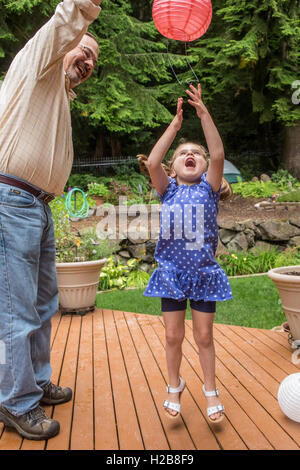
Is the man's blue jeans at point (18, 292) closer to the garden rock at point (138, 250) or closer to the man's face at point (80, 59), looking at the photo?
the man's face at point (80, 59)

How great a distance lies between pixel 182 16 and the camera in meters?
2.52

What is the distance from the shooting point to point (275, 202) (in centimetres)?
805

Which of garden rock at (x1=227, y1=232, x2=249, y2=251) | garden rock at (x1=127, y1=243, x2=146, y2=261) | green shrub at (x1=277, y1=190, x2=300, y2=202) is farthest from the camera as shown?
green shrub at (x1=277, y1=190, x2=300, y2=202)

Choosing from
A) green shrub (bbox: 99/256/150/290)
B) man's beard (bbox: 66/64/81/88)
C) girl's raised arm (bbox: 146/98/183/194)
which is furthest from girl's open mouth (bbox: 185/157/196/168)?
green shrub (bbox: 99/256/150/290)

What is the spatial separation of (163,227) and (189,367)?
1.14 m

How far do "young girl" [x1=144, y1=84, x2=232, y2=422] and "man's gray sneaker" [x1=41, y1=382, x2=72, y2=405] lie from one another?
2.03 ft

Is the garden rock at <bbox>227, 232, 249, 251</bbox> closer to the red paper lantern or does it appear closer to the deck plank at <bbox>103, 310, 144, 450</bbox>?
the deck plank at <bbox>103, 310, 144, 450</bbox>

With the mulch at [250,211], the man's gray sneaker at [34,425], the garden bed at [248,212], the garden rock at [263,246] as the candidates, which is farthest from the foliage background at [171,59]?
the man's gray sneaker at [34,425]

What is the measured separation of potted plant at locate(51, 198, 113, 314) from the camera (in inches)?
162

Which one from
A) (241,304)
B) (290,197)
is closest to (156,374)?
(241,304)

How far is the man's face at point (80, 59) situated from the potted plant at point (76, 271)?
2.20m

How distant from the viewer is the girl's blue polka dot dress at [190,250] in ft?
6.70

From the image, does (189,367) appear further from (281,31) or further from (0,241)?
(281,31)
